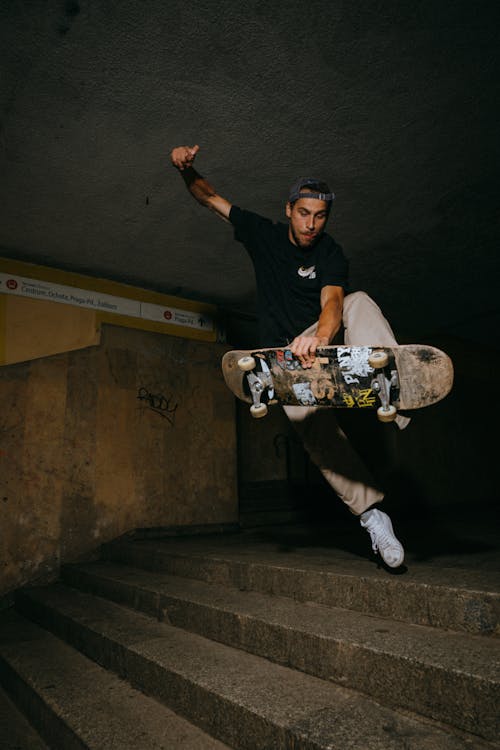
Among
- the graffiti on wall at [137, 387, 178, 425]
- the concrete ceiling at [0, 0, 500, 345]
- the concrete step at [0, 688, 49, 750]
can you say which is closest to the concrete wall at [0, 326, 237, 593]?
the graffiti on wall at [137, 387, 178, 425]

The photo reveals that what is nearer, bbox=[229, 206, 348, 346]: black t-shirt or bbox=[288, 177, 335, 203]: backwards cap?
bbox=[288, 177, 335, 203]: backwards cap

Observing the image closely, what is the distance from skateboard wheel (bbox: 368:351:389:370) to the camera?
77.5 inches

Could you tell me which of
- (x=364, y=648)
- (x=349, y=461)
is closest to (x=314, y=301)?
(x=349, y=461)

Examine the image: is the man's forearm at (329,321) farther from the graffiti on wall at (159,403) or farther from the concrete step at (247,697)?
the graffiti on wall at (159,403)

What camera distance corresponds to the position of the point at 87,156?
350 cm

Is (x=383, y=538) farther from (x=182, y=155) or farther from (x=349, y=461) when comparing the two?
(x=182, y=155)

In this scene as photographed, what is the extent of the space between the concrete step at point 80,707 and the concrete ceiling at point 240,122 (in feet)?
11.0

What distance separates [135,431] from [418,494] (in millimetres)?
4837

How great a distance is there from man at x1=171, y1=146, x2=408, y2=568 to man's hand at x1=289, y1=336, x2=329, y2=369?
0.21m

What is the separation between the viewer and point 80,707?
2314mm

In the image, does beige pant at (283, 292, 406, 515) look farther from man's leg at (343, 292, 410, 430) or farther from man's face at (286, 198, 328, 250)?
man's face at (286, 198, 328, 250)

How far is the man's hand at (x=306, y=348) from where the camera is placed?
208cm

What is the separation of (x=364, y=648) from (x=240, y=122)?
311 cm

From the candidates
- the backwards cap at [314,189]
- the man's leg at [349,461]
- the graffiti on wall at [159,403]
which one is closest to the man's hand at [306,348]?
the man's leg at [349,461]
